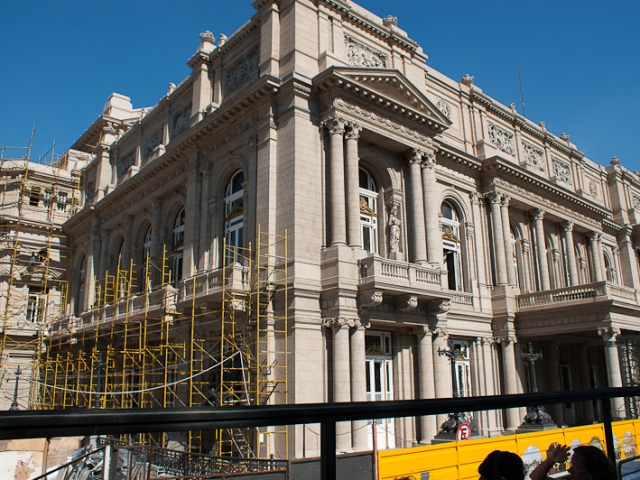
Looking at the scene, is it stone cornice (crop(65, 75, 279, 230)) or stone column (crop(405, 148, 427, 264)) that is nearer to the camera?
stone cornice (crop(65, 75, 279, 230))

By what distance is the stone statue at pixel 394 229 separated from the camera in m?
26.0

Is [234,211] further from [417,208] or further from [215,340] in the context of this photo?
A: [417,208]

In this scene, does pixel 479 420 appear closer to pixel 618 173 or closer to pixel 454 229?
pixel 454 229

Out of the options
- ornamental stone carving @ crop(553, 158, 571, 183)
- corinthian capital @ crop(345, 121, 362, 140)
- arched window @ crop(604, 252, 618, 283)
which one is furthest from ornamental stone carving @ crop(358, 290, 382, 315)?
arched window @ crop(604, 252, 618, 283)

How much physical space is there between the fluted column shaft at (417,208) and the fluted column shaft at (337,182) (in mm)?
4281

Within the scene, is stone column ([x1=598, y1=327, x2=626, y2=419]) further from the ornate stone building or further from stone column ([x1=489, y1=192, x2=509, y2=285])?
stone column ([x1=489, y1=192, x2=509, y2=285])

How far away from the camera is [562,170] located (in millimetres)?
40594

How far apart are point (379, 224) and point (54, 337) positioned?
23388mm

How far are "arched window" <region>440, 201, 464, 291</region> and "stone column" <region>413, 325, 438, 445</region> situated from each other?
20.8 feet

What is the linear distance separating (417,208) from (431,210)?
93 centimetres

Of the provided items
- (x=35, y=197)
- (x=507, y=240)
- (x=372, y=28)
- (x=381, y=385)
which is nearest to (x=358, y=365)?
(x=381, y=385)

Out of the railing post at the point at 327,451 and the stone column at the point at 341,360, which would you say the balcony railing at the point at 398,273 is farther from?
the railing post at the point at 327,451

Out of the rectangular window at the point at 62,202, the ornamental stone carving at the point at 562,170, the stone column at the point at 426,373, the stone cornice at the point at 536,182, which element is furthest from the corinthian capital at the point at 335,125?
the rectangular window at the point at 62,202

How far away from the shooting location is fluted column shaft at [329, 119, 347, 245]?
74.6 ft
